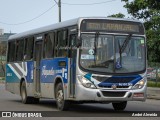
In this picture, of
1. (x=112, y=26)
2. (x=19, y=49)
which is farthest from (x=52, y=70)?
(x=19, y=49)

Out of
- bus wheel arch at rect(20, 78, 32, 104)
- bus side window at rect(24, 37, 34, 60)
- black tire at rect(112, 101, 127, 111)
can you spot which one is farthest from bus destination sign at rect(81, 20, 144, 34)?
bus wheel arch at rect(20, 78, 32, 104)

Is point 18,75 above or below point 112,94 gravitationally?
above

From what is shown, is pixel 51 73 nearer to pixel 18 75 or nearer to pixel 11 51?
pixel 18 75

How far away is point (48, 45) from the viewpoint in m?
19.2

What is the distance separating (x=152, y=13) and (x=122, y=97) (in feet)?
62.9

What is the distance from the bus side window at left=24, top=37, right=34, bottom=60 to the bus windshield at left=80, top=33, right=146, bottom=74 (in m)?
5.49

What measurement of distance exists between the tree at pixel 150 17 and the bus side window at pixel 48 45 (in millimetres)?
15166

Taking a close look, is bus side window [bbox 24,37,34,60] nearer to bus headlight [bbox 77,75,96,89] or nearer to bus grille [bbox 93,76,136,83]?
bus headlight [bbox 77,75,96,89]

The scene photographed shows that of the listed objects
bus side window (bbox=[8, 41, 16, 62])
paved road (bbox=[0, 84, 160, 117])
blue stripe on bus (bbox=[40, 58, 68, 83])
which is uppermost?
bus side window (bbox=[8, 41, 16, 62])

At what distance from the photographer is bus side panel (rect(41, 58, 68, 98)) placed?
17.3 m

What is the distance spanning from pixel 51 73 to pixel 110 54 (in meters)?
3.07

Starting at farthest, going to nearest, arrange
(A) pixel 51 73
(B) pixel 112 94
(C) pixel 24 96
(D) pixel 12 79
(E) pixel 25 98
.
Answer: (D) pixel 12 79, (C) pixel 24 96, (E) pixel 25 98, (A) pixel 51 73, (B) pixel 112 94

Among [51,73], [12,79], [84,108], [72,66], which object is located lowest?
[84,108]

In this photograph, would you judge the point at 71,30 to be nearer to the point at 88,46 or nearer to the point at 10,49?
the point at 88,46
